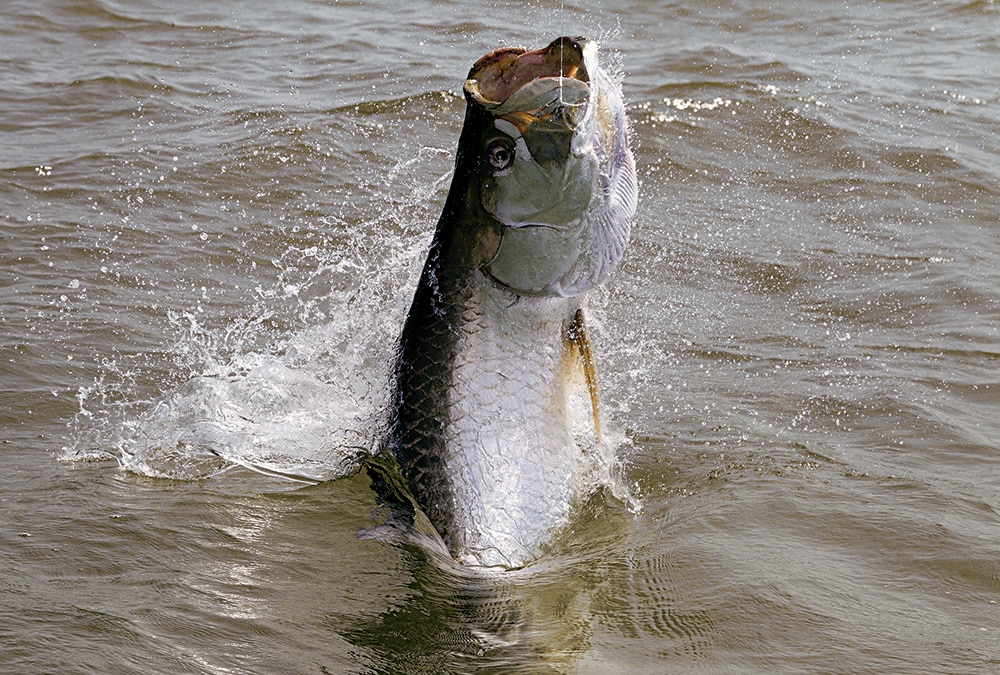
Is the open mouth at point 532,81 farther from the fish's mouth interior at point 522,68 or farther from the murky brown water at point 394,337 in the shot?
the murky brown water at point 394,337

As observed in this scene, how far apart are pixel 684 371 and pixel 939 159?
346 centimetres

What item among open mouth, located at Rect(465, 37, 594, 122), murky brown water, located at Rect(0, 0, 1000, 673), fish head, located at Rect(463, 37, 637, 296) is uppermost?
open mouth, located at Rect(465, 37, 594, 122)

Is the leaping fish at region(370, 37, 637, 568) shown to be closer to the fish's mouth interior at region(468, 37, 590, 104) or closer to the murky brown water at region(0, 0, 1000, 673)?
the fish's mouth interior at region(468, 37, 590, 104)

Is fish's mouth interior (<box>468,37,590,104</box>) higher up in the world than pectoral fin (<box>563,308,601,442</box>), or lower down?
higher up

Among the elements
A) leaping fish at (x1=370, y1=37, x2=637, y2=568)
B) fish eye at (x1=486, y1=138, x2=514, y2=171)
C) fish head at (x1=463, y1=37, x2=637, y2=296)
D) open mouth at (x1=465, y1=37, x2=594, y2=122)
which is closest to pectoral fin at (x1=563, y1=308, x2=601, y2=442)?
leaping fish at (x1=370, y1=37, x2=637, y2=568)

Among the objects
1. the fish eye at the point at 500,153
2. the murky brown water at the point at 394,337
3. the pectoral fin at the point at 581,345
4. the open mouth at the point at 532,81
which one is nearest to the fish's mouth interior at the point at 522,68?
the open mouth at the point at 532,81

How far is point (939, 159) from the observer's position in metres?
7.90

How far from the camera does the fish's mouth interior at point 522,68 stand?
3111 millimetres

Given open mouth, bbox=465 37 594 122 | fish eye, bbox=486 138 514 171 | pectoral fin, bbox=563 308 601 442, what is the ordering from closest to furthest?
open mouth, bbox=465 37 594 122 < fish eye, bbox=486 138 514 171 < pectoral fin, bbox=563 308 601 442

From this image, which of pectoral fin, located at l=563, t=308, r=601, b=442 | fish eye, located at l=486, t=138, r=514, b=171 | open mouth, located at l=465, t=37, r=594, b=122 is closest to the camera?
open mouth, located at l=465, t=37, r=594, b=122

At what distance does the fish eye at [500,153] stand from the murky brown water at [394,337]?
3.92 ft

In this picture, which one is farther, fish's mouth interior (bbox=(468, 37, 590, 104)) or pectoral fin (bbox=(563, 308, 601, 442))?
pectoral fin (bbox=(563, 308, 601, 442))

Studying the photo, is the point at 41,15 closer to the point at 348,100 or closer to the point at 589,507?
the point at 348,100

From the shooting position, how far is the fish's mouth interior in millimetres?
3111
